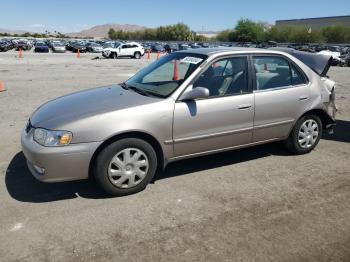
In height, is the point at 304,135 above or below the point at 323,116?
below

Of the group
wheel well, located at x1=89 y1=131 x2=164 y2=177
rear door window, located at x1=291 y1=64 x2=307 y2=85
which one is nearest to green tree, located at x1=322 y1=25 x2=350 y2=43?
rear door window, located at x1=291 y1=64 x2=307 y2=85

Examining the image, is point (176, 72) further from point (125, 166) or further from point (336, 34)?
point (336, 34)

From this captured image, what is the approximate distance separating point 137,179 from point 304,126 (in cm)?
277

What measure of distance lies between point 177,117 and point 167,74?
114cm

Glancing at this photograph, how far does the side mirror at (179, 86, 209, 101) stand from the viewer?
4.27 metres

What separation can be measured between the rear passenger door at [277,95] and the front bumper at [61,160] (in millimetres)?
2311

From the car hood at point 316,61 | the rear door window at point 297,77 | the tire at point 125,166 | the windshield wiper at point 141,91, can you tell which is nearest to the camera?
the tire at point 125,166

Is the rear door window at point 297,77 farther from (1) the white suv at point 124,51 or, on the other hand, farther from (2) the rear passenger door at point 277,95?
(1) the white suv at point 124,51

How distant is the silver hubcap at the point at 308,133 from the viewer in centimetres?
548

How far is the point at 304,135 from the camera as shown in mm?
5516

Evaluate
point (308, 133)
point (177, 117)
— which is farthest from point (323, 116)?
point (177, 117)

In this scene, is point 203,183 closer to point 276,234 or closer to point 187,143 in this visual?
point 187,143

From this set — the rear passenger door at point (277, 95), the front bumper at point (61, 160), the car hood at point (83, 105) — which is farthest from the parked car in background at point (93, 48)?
the front bumper at point (61, 160)

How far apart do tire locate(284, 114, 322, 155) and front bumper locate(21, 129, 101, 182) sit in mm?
3011
